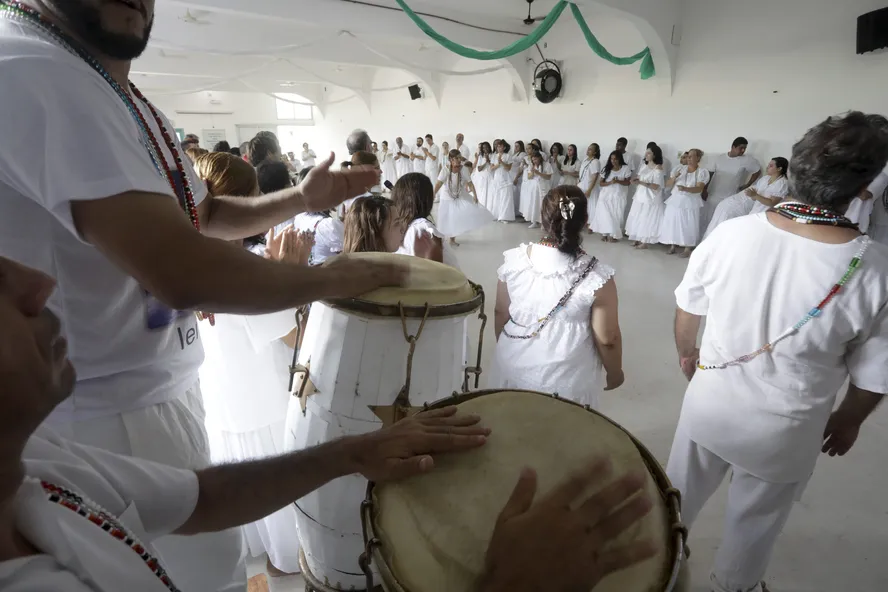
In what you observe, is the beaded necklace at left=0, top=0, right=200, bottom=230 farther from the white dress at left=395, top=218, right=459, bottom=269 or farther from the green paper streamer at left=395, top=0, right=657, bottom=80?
the green paper streamer at left=395, top=0, right=657, bottom=80

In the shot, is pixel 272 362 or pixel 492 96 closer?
pixel 272 362

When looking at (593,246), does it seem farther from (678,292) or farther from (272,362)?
(272,362)

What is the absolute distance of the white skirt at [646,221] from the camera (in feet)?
23.5

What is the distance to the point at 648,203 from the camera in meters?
7.20

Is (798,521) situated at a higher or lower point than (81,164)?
lower

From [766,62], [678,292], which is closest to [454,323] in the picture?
[678,292]

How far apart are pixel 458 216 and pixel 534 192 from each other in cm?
287

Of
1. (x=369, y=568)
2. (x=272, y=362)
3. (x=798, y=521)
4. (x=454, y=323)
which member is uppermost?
(x=454, y=323)

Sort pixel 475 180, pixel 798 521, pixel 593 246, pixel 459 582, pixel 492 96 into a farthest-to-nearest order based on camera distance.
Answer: pixel 492 96
pixel 475 180
pixel 593 246
pixel 798 521
pixel 459 582

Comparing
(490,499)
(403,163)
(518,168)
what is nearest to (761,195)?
(518,168)

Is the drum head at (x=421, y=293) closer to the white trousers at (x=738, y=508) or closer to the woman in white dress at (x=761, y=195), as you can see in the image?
the white trousers at (x=738, y=508)

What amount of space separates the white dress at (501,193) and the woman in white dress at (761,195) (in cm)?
390

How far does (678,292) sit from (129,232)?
1606 mm

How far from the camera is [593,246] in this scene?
733cm
